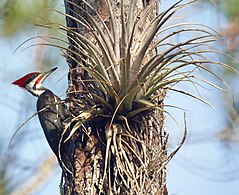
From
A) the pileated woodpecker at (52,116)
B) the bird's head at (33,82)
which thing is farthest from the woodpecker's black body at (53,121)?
the bird's head at (33,82)

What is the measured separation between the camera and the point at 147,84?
1769 mm

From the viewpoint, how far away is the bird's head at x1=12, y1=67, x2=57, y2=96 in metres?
2.78

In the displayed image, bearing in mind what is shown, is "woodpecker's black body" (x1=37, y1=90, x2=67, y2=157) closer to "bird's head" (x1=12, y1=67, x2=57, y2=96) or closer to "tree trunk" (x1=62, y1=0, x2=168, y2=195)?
"tree trunk" (x1=62, y1=0, x2=168, y2=195)

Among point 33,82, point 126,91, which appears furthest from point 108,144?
point 33,82

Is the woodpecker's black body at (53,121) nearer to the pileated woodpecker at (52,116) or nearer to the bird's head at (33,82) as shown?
the pileated woodpecker at (52,116)

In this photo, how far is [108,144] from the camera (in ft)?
5.74

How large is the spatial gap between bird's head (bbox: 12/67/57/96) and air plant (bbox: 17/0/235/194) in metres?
Answer: 0.93

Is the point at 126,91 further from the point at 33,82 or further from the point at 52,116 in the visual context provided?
the point at 33,82

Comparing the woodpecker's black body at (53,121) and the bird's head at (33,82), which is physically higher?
the bird's head at (33,82)

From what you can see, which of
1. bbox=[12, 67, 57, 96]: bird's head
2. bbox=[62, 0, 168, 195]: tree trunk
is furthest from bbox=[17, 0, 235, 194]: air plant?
bbox=[12, 67, 57, 96]: bird's head

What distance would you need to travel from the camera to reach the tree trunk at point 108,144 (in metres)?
1.76

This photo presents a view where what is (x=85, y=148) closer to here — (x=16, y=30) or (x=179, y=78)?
(x=179, y=78)

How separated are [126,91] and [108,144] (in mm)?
181

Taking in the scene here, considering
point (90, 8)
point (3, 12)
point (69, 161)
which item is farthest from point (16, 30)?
point (69, 161)
